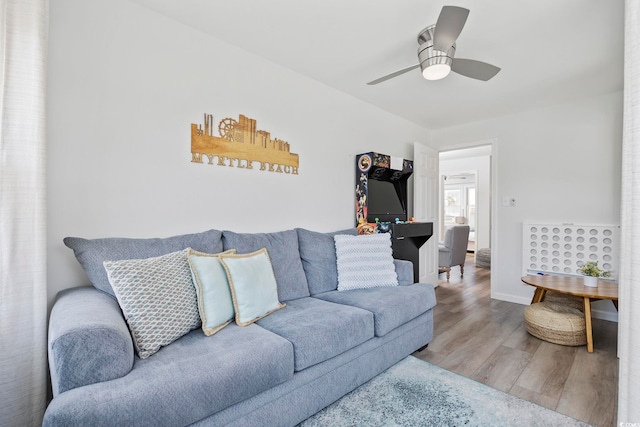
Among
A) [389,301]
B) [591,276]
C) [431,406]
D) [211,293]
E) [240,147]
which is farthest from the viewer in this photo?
[591,276]

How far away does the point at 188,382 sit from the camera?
44.6 inches

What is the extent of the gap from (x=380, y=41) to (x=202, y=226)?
1911mm

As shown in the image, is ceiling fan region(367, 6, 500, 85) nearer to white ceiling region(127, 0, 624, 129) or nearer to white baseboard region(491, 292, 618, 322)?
white ceiling region(127, 0, 624, 129)

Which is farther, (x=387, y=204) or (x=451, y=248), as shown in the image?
(x=451, y=248)

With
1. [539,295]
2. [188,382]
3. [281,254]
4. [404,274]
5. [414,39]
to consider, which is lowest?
[539,295]

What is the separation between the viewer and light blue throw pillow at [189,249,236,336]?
61.8 inches

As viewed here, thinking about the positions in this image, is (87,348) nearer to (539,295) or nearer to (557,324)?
(557,324)

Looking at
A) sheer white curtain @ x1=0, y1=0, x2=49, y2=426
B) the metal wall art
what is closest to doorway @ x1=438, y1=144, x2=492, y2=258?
the metal wall art

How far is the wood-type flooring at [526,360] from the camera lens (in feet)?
5.94

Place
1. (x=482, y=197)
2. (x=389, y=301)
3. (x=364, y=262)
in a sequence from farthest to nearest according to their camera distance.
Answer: (x=482, y=197) → (x=364, y=262) → (x=389, y=301)

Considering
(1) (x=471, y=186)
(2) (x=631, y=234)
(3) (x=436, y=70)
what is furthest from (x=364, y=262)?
(1) (x=471, y=186)

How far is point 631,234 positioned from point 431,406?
1278mm

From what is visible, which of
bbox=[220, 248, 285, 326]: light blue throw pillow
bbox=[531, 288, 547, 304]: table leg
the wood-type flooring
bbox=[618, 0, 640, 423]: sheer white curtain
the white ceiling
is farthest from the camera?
bbox=[531, 288, 547, 304]: table leg

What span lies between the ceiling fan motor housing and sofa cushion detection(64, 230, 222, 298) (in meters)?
1.89
